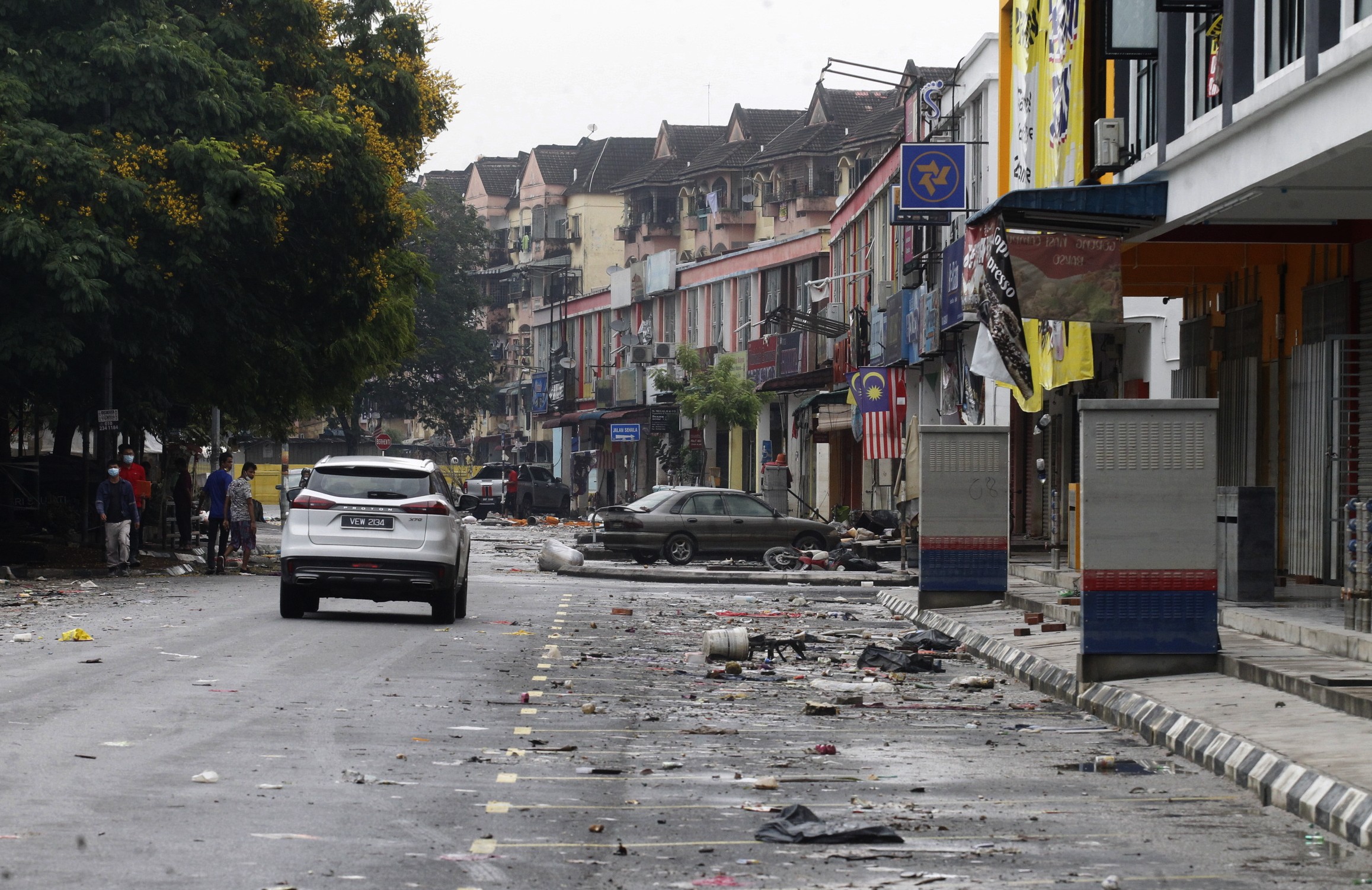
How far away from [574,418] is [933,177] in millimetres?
49260

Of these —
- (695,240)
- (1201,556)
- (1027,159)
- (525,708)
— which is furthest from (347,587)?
(695,240)

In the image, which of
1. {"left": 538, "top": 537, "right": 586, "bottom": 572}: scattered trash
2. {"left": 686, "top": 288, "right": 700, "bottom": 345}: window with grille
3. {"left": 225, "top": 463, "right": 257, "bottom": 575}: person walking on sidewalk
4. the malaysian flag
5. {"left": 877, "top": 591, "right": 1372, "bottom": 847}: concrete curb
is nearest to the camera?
{"left": 877, "top": 591, "right": 1372, "bottom": 847}: concrete curb

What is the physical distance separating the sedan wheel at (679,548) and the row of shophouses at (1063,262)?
13.9ft

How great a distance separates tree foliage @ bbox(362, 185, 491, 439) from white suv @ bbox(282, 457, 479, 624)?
69.2m

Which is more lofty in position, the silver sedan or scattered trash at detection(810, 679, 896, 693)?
the silver sedan

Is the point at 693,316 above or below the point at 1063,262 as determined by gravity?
above

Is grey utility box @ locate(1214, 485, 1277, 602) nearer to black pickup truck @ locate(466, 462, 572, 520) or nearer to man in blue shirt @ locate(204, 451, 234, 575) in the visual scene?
man in blue shirt @ locate(204, 451, 234, 575)

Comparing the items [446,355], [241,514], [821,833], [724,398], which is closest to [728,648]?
[821,833]

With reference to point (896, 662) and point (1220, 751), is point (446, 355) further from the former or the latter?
point (1220, 751)

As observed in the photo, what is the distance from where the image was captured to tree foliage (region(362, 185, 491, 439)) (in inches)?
3573

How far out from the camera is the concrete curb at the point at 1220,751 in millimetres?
8203

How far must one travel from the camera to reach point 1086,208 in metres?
18.2

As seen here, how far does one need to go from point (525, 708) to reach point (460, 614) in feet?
29.8

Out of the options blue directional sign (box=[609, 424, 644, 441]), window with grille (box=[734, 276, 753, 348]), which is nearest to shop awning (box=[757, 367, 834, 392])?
window with grille (box=[734, 276, 753, 348])
